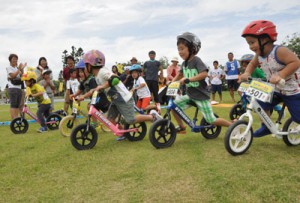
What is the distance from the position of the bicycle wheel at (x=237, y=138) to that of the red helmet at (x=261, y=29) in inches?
47.0

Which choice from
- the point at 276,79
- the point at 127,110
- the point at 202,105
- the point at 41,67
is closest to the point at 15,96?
the point at 41,67

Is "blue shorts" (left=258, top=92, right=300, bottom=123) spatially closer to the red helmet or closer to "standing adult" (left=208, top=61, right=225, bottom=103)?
the red helmet

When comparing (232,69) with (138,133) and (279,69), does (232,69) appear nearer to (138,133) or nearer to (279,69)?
(138,133)

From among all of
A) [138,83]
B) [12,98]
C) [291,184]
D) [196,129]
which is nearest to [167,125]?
[196,129]

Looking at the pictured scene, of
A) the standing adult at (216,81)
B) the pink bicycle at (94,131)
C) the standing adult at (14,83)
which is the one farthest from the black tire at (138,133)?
the standing adult at (216,81)

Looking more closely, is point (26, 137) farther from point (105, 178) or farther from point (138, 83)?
point (105, 178)

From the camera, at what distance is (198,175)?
3.43 metres

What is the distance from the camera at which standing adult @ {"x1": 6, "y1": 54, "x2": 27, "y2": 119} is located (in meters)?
8.40

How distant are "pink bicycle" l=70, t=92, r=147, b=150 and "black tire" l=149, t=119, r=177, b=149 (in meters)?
0.93

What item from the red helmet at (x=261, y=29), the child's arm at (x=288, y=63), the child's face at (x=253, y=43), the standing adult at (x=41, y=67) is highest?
the standing adult at (x=41, y=67)

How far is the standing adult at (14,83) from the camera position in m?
8.40

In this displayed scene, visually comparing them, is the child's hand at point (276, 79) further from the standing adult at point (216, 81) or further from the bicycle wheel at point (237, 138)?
the standing adult at point (216, 81)

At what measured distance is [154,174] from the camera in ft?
11.7

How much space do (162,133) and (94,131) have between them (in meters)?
1.28
